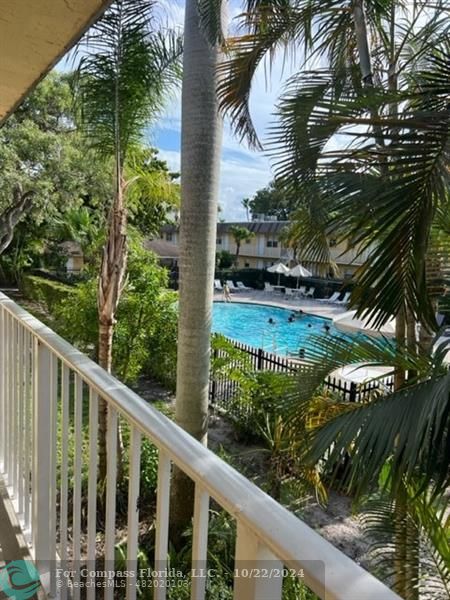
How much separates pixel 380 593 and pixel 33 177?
35.6 ft

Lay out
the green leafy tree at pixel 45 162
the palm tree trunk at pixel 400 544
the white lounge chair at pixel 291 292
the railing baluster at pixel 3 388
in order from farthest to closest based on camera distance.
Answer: the white lounge chair at pixel 291 292, the green leafy tree at pixel 45 162, the palm tree trunk at pixel 400 544, the railing baluster at pixel 3 388

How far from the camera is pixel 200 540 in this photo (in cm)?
83

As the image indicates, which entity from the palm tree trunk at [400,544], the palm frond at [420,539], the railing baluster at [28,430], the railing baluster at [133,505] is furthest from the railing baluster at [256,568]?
the palm tree trunk at [400,544]

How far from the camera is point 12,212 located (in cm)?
813

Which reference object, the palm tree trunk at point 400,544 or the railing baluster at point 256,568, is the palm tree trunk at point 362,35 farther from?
the railing baluster at point 256,568

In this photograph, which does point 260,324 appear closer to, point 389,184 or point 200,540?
point 389,184

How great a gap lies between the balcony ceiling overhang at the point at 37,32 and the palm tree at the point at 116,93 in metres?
2.52

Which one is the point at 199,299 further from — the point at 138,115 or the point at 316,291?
the point at 316,291

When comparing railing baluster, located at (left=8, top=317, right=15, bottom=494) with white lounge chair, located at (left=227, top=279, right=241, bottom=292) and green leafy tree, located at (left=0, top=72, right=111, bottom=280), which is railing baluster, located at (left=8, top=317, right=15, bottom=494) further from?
white lounge chair, located at (left=227, top=279, right=241, bottom=292)

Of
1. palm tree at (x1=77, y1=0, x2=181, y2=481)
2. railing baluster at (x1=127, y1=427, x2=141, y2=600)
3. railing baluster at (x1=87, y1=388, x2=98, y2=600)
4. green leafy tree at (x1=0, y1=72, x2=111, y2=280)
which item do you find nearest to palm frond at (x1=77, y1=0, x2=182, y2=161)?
palm tree at (x1=77, y1=0, x2=181, y2=481)

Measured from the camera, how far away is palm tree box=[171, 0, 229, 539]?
3723mm

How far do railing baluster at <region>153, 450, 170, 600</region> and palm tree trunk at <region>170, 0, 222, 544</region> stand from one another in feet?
9.56

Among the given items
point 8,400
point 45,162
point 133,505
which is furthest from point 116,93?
point 45,162

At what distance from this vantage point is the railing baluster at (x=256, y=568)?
0.65 metres
